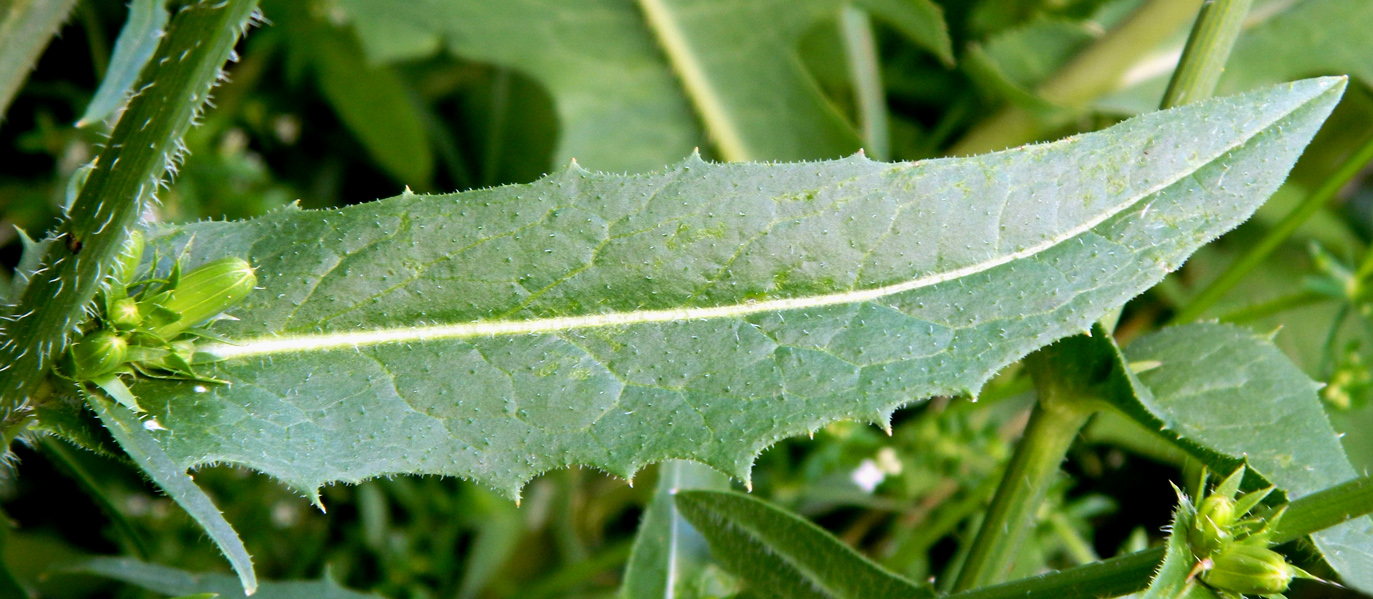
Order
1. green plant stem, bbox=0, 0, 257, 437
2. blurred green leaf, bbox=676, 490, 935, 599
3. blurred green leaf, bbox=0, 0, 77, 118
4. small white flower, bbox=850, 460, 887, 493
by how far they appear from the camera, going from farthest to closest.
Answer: small white flower, bbox=850, 460, 887, 493 → blurred green leaf, bbox=0, 0, 77, 118 → blurred green leaf, bbox=676, 490, 935, 599 → green plant stem, bbox=0, 0, 257, 437

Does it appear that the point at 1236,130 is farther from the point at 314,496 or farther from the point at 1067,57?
the point at 1067,57

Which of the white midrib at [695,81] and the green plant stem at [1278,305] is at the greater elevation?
the white midrib at [695,81]

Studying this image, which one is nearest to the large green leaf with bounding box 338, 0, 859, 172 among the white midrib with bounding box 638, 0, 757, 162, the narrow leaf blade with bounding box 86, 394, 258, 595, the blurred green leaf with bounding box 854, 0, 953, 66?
the white midrib with bounding box 638, 0, 757, 162

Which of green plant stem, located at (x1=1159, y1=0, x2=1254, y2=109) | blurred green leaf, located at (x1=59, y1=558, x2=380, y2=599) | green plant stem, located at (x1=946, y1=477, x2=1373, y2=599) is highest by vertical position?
green plant stem, located at (x1=1159, y1=0, x2=1254, y2=109)

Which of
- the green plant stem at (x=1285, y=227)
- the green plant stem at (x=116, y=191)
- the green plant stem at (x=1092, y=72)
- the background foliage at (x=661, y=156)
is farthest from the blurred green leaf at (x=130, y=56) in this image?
the green plant stem at (x=1092, y=72)

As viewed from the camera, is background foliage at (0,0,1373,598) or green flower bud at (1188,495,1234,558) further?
background foliage at (0,0,1373,598)

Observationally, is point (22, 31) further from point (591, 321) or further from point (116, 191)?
point (591, 321)

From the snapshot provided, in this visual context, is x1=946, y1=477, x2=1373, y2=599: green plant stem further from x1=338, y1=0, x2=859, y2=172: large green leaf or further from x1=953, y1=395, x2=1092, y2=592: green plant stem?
x1=338, y1=0, x2=859, y2=172: large green leaf

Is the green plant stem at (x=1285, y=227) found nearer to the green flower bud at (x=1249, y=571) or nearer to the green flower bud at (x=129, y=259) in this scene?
the green flower bud at (x=1249, y=571)
